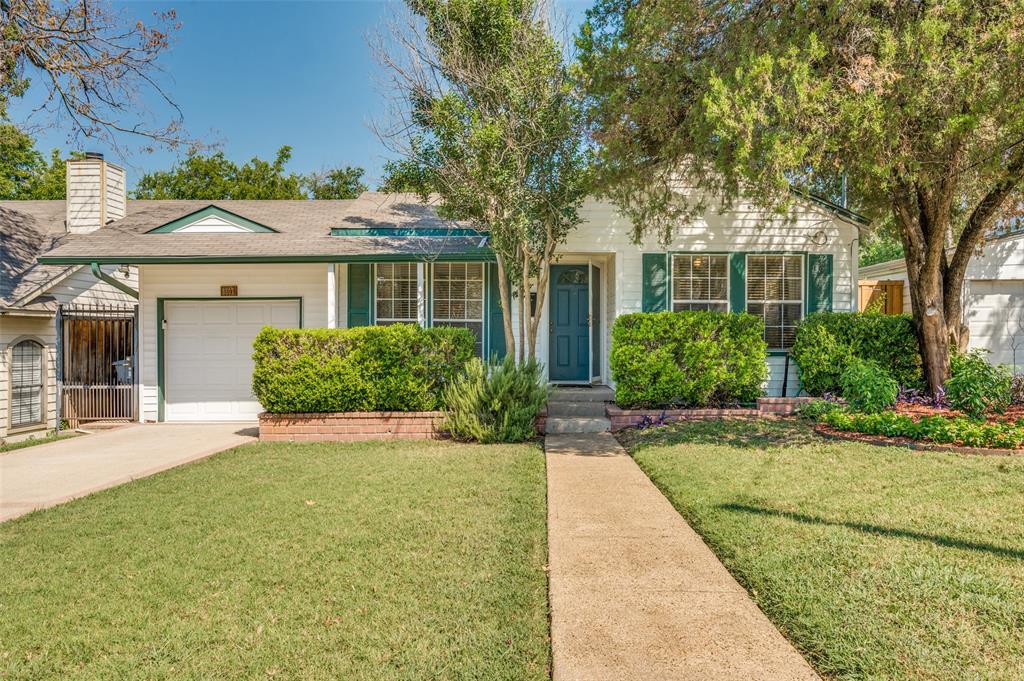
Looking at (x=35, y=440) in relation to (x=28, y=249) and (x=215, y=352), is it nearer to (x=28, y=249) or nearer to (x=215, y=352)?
(x=215, y=352)

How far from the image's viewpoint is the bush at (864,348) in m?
8.62

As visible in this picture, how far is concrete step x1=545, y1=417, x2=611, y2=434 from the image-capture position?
8.16 meters

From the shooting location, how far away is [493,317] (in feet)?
32.4

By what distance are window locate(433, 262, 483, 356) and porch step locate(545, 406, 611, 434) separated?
226 cm

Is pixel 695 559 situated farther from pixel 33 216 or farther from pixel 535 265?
pixel 33 216

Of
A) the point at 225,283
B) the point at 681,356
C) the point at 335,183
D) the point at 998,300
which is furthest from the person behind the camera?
the point at 335,183

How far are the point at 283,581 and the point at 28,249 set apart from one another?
1083 centimetres

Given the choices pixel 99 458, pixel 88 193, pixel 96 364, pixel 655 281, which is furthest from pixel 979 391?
pixel 88 193

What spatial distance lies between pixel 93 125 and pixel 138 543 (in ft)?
26.9

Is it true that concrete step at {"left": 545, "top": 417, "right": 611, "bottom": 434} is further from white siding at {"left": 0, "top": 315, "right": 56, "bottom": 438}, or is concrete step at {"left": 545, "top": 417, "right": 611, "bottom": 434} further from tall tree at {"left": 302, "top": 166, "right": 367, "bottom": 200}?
tall tree at {"left": 302, "top": 166, "right": 367, "bottom": 200}

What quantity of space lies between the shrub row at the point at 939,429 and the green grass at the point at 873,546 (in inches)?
22.0

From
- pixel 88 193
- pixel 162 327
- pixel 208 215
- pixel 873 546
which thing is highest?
pixel 88 193

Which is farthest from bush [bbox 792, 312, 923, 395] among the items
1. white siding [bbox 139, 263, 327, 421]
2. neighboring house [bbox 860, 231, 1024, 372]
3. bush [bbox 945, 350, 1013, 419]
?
white siding [bbox 139, 263, 327, 421]

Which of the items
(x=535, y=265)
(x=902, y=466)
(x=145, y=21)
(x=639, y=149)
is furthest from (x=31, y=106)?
(x=902, y=466)
